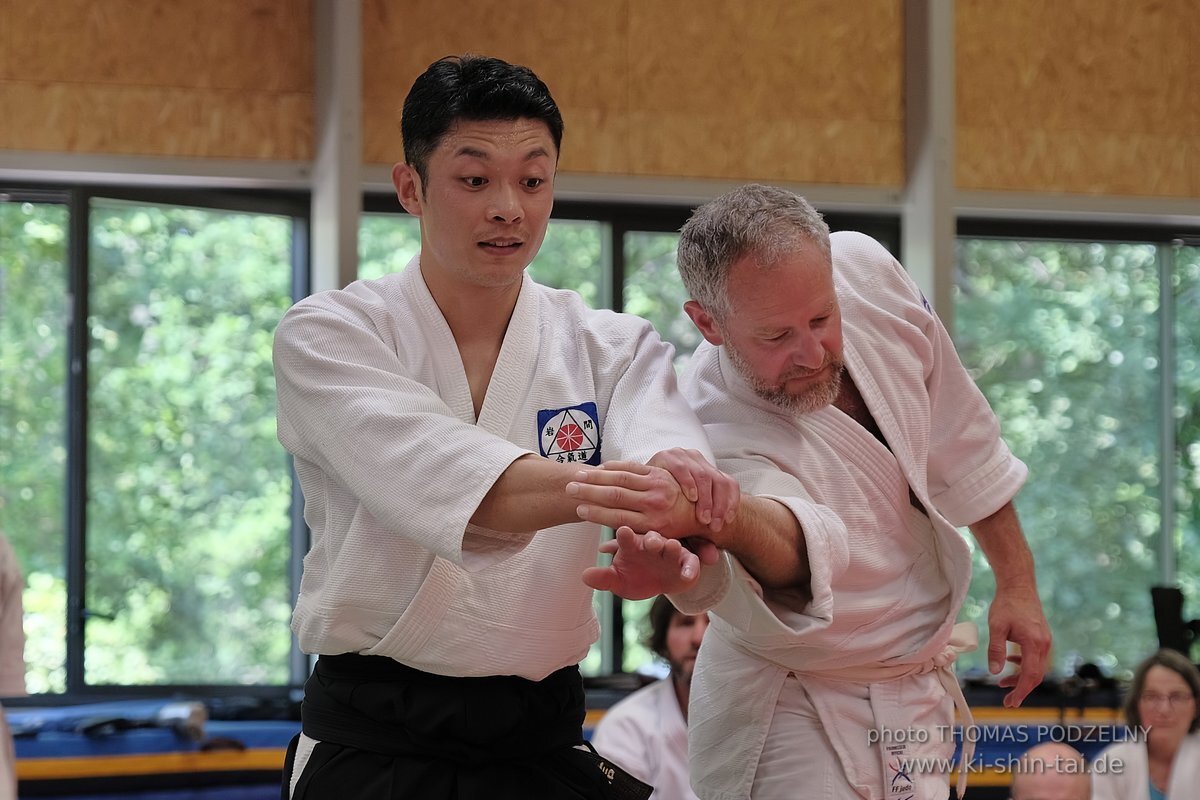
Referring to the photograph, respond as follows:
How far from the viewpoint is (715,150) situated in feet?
16.8

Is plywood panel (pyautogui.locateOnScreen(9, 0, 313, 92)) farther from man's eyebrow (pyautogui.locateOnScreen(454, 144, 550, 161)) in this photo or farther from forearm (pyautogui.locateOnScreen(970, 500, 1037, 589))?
forearm (pyautogui.locateOnScreen(970, 500, 1037, 589))

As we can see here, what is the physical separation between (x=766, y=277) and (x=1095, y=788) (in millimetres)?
2369

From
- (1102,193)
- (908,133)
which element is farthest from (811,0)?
(1102,193)

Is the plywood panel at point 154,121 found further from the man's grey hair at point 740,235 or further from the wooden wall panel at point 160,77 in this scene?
the man's grey hair at point 740,235

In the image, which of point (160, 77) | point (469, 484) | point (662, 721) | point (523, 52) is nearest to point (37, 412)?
point (160, 77)

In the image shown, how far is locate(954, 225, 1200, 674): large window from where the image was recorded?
5.49 m

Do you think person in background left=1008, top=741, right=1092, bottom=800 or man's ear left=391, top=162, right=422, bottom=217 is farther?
person in background left=1008, top=741, right=1092, bottom=800

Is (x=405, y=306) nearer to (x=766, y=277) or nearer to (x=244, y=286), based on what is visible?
(x=766, y=277)

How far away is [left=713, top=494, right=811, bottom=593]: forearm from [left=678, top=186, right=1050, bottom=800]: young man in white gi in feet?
0.13

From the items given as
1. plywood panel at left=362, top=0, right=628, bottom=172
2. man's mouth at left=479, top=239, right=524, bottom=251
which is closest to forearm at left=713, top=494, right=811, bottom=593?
man's mouth at left=479, top=239, right=524, bottom=251

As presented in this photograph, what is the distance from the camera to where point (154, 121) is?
474cm

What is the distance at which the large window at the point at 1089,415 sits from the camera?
18.0ft

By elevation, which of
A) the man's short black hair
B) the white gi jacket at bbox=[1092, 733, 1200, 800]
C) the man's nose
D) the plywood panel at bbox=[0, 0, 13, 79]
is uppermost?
the plywood panel at bbox=[0, 0, 13, 79]

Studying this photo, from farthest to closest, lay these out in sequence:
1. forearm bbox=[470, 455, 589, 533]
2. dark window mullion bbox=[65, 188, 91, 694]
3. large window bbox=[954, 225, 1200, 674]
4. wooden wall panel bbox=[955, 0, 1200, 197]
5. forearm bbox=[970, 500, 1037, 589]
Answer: large window bbox=[954, 225, 1200, 674]
wooden wall panel bbox=[955, 0, 1200, 197]
dark window mullion bbox=[65, 188, 91, 694]
forearm bbox=[970, 500, 1037, 589]
forearm bbox=[470, 455, 589, 533]
